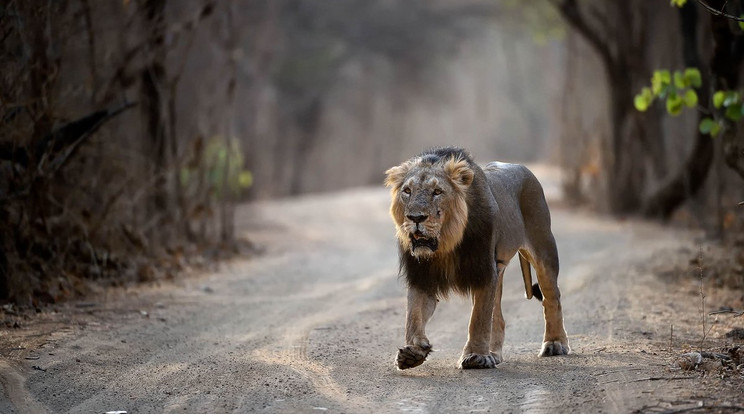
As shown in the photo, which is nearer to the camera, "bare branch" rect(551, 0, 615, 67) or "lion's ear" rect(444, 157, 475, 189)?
"lion's ear" rect(444, 157, 475, 189)

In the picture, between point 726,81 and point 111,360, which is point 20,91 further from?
point 726,81

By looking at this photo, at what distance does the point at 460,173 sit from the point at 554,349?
4.57 feet

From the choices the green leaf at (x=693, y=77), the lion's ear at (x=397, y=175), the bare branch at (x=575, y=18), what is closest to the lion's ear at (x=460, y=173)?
the lion's ear at (x=397, y=175)

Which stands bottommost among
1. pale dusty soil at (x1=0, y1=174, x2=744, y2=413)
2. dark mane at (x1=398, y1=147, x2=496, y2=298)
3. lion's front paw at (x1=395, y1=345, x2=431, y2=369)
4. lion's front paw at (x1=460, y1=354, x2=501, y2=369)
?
pale dusty soil at (x1=0, y1=174, x2=744, y2=413)

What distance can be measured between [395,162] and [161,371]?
31.8m

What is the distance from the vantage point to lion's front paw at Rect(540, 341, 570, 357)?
6.45m

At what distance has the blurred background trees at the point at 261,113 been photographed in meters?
8.50

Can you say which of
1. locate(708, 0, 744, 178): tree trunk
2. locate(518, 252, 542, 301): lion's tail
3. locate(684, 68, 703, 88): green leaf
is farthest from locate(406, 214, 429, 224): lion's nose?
locate(708, 0, 744, 178): tree trunk

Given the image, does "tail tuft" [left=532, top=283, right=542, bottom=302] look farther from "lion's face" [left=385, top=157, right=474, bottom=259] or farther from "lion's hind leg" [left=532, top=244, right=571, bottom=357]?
"lion's face" [left=385, top=157, right=474, bottom=259]

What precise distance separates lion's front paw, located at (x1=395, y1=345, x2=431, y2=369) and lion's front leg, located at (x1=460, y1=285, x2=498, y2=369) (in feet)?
1.15

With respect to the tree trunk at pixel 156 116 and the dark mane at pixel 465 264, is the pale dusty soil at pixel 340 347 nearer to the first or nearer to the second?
the dark mane at pixel 465 264

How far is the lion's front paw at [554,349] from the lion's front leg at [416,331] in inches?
35.7

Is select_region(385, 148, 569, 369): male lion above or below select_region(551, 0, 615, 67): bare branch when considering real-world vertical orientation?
below

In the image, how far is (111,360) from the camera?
647cm
